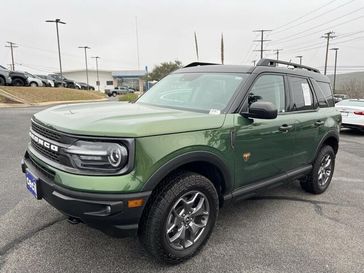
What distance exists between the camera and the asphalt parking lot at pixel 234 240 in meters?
2.68

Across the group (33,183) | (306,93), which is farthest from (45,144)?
(306,93)

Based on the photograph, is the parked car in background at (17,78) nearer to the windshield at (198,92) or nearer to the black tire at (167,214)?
the windshield at (198,92)

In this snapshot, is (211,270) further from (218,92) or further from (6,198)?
(6,198)

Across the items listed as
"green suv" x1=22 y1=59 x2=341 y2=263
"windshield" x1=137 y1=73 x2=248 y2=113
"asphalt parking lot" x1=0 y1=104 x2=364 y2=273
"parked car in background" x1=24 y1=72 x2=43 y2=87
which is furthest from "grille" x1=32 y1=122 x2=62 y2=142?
"parked car in background" x1=24 y1=72 x2=43 y2=87

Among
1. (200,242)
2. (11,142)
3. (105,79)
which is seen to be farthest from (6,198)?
(105,79)

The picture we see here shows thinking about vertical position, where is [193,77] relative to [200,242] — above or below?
above

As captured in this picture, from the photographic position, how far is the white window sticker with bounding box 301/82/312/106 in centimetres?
407

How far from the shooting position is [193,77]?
373 centimetres

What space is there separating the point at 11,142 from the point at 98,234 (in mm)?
5601

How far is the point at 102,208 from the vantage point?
221 cm

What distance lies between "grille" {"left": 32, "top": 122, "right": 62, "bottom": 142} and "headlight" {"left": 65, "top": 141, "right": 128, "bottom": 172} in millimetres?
269

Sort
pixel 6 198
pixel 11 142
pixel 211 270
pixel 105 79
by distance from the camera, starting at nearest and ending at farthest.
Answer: pixel 211 270 < pixel 6 198 < pixel 11 142 < pixel 105 79

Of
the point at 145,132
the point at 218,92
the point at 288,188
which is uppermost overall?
the point at 218,92

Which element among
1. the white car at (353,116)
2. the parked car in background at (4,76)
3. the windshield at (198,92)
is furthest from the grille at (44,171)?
the parked car in background at (4,76)
